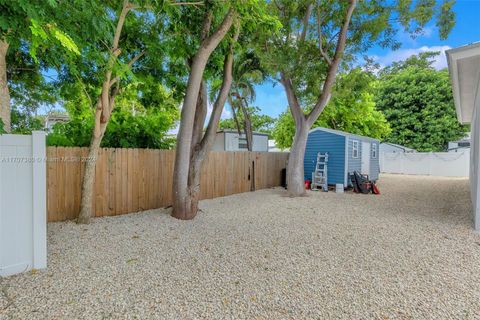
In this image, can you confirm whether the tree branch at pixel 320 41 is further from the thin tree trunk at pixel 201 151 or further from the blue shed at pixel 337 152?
the thin tree trunk at pixel 201 151

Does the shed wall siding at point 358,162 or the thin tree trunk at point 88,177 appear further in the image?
the shed wall siding at point 358,162

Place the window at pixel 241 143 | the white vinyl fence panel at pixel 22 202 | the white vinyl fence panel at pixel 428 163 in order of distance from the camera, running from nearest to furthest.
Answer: the white vinyl fence panel at pixel 22 202 < the white vinyl fence panel at pixel 428 163 < the window at pixel 241 143

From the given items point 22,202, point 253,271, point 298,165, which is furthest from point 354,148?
point 22,202

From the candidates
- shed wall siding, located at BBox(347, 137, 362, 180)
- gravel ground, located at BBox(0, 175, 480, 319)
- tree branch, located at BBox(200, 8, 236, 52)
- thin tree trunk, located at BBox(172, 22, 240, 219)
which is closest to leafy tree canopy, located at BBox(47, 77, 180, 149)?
thin tree trunk, located at BBox(172, 22, 240, 219)

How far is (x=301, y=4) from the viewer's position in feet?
24.5

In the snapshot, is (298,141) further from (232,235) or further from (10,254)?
(10,254)

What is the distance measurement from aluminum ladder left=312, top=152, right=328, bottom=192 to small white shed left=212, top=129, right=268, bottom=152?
5.87m

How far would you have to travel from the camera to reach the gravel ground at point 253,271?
2117 millimetres

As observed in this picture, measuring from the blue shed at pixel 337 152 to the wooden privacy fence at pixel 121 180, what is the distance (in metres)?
3.91

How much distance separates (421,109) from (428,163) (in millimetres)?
5994

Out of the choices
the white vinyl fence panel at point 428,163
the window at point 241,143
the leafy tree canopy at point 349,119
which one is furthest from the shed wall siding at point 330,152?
the white vinyl fence panel at point 428,163

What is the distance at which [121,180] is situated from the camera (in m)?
5.37

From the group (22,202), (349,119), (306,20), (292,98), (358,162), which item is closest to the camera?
(22,202)

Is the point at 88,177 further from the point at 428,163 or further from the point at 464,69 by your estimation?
the point at 428,163
